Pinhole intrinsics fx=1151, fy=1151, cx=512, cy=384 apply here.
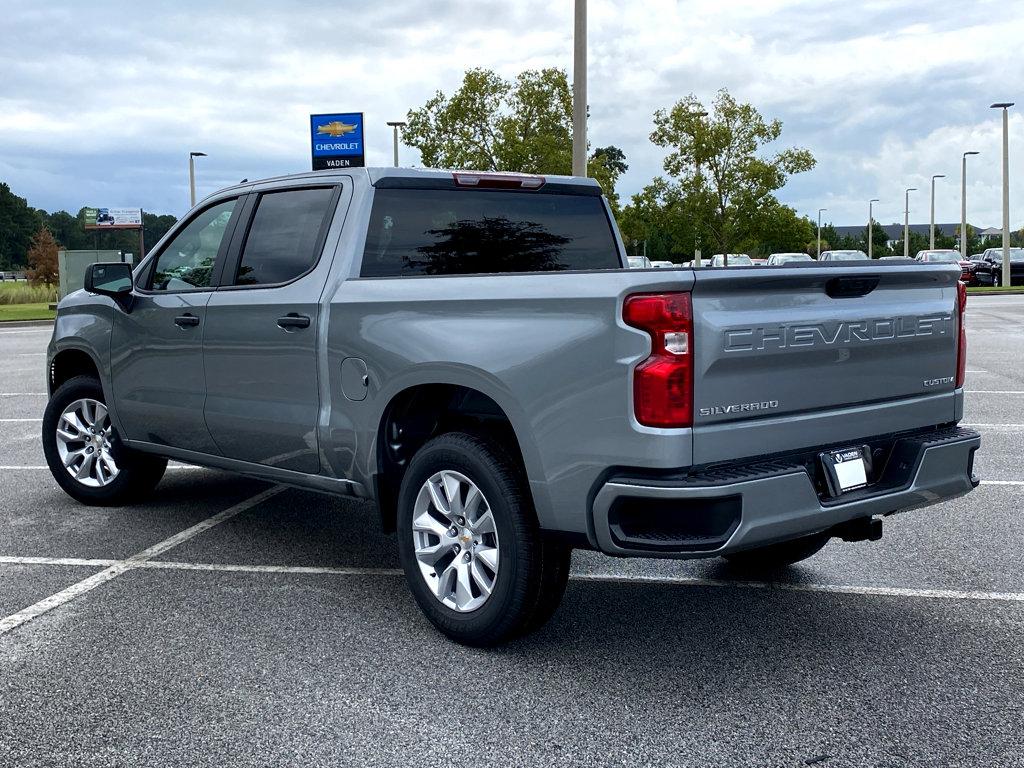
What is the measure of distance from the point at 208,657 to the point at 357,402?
1.21 meters

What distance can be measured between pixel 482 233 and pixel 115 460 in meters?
2.99

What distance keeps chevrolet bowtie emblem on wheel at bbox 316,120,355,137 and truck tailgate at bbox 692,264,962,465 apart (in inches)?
1464

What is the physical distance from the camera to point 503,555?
425 centimetres

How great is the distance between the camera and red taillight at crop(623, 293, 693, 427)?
374cm

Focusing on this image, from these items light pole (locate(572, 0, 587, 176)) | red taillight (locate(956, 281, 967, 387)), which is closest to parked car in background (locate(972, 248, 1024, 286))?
light pole (locate(572, 0, 587, 176))

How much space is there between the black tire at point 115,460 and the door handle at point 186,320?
116cm

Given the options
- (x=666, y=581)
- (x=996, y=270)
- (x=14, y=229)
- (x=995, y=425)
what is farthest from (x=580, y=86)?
(x=14, y=229)

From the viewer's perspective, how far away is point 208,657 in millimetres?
4348

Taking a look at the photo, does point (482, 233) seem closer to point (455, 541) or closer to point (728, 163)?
point (455, 541)

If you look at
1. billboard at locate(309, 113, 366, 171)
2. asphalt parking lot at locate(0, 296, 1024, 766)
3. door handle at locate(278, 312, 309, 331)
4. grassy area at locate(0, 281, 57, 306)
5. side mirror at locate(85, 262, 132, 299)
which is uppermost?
billboard at locate(309, 113, 366, 171)

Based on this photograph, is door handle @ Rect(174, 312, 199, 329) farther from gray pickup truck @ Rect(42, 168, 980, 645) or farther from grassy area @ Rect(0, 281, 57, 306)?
grassy area @ Rect(0, 281, 57, 306)

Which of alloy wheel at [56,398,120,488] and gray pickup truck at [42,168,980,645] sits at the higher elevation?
gray pickup truck at [42,168,980,645]

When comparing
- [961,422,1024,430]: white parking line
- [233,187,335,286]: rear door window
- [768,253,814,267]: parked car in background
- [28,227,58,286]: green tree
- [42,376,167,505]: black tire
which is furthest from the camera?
[28,227,58,286]: green tree

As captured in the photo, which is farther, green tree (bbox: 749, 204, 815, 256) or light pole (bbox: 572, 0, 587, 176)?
green tree (bbox: 749, 204, 815, 256)
